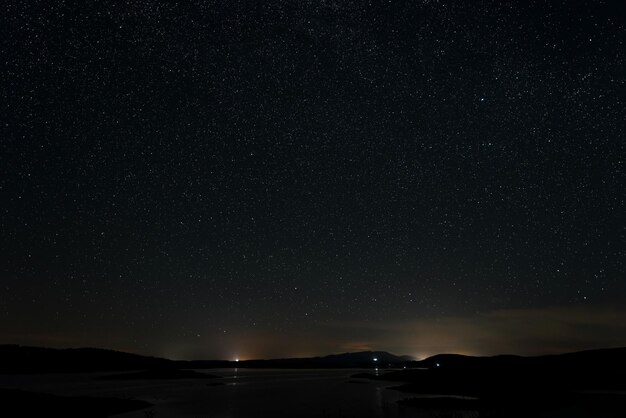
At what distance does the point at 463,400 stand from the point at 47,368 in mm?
143756

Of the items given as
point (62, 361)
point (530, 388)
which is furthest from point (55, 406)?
point (62, 361)

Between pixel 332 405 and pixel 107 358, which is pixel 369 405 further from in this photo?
pixel 107 358

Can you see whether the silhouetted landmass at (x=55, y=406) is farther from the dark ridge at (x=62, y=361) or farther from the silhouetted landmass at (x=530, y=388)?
the dark ridge at (x=62, y=361)

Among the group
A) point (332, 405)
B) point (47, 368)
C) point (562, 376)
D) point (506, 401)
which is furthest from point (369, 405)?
point (47, 368)

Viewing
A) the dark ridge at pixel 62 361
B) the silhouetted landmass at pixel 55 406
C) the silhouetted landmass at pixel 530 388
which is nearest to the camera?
the silhouetted landmass at pixel 55 406

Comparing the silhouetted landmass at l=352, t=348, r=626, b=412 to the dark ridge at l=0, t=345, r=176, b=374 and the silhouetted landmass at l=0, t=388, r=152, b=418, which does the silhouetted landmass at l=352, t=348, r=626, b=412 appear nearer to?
the silhouetted landmass at l=0, t=388, r=152, b=418

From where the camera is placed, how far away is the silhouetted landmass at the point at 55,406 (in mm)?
31562

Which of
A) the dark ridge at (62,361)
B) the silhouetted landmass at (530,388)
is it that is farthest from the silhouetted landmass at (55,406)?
the dark ridge at (62,361)

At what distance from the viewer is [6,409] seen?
3088 centimetres

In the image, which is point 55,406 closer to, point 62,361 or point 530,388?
point 530,388

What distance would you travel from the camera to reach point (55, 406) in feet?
114

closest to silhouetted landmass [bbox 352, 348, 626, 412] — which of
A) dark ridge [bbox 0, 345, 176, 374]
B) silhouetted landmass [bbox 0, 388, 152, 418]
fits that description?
silhouetted landmass [bbox 0, 388, 152, 418]

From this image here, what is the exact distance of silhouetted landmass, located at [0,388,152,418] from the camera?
3156cm

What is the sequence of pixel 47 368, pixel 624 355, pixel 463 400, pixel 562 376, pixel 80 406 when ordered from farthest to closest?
pixel 47 368 → pixel 624 355 → pixel 562 376 → pixel 463 400 → pixel 80 406
